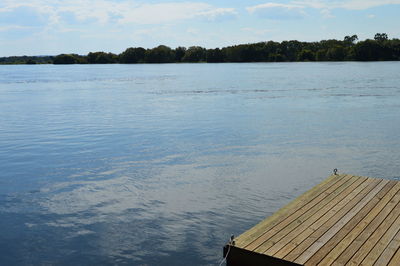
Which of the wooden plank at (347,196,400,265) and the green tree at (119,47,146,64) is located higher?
the green tree at (119,47,146,64)

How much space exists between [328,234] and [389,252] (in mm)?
971

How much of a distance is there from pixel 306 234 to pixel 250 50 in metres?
179

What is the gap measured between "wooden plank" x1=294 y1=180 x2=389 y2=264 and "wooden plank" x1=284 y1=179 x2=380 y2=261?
0.17 feet

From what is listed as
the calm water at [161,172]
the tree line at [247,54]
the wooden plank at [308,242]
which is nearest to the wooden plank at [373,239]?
the wooden plank at [308,242]

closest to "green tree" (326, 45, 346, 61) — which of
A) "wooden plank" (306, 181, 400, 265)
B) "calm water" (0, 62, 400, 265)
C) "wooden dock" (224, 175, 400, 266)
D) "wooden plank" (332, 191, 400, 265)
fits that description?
"calm water" (0, 62, 400, 265)

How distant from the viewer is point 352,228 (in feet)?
24.2

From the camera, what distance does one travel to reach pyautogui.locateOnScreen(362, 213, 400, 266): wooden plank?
6.22 metres

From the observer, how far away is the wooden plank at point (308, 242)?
247 inches

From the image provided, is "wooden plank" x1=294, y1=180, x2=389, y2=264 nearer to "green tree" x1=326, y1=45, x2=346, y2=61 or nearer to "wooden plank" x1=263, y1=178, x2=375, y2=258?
"wooden plank" x1=263, y1=178, x2=375, y2=258

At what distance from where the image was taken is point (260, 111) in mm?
28297

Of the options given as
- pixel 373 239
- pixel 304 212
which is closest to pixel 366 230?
pixel 373 239

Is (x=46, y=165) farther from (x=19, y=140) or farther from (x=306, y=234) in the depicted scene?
(x=306, y=234)

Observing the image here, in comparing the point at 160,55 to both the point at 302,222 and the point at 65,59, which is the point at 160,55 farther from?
the point at 302,222

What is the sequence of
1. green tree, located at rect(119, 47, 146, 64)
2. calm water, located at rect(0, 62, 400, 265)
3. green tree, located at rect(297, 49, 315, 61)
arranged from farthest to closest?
green tree, located at rect(119, 47, 146, 64) < green tree, located at rect(297, 49, 315, 61) < calm water, located at rect(0, 62, 400, 265)
